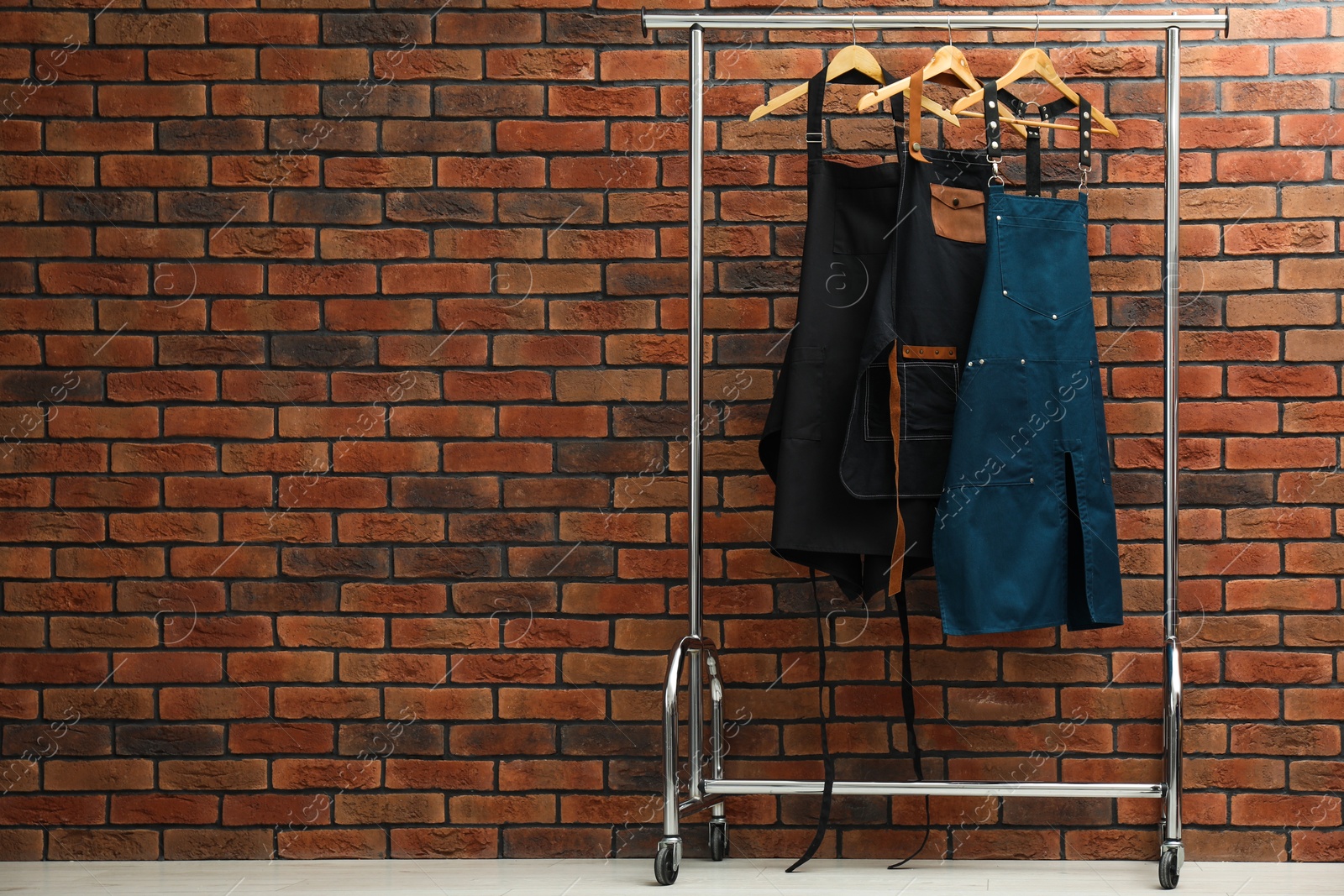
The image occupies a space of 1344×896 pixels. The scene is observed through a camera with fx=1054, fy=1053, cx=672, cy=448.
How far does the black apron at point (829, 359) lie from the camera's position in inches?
74.1

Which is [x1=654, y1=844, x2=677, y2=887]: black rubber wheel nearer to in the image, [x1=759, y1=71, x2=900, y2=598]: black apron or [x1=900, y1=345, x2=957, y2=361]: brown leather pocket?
[x1=759, y1=71, x2=900, y2=598]: black apron

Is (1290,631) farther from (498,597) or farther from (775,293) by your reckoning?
(498,597)

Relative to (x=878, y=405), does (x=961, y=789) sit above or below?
below

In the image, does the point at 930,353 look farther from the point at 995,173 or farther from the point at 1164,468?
the point at 1164,468

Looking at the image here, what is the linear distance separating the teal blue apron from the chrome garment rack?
0.13m

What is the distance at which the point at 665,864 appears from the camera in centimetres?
195

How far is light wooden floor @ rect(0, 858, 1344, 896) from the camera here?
2.00 m

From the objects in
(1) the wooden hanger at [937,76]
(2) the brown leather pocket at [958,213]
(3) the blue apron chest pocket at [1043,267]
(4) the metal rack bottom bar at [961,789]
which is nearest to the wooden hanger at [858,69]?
(1) the wooden hanger at [937,76]

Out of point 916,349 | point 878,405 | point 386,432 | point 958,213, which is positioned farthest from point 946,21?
point 386,432

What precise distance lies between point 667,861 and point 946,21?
5.25ft

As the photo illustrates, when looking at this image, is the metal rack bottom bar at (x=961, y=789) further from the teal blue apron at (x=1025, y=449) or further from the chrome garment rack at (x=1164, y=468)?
the teal blue apron at (x=1025, y=449)

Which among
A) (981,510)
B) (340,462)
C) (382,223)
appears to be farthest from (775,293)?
(340,462)

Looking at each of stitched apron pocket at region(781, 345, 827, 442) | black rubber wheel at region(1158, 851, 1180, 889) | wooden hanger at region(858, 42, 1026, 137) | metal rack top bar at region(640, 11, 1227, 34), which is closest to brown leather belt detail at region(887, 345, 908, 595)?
stitched apron pocket at region(781, 345, 827, 442)

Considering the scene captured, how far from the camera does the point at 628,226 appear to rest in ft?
7.20
